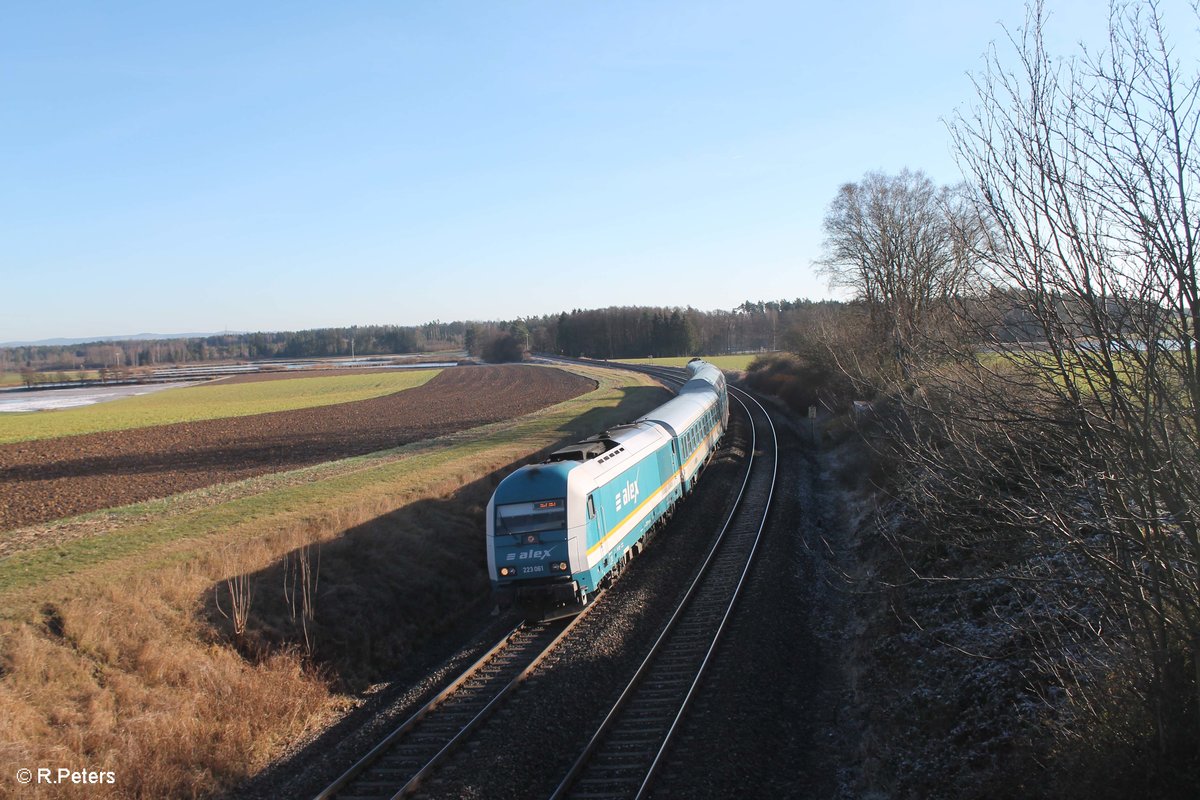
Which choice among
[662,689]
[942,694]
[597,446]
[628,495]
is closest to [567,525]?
[628,495]

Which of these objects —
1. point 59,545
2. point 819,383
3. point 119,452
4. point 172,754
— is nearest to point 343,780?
point 172,754

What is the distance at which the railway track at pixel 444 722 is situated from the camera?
9141 mm

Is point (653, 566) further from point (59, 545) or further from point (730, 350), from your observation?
point (730, 350)

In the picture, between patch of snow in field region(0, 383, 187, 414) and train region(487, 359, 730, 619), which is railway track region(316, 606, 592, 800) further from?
patch of snow in field region(0, 383, 187, 414)

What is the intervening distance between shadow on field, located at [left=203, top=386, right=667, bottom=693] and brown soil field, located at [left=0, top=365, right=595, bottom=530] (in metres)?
9.57

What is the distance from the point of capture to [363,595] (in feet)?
48.7

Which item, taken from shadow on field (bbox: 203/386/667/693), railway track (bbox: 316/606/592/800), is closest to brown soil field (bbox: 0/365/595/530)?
shadow on field (bbox: 203/386/667/693)

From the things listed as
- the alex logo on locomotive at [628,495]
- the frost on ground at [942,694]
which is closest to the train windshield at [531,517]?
the alex logo on locomotive at [628,495]

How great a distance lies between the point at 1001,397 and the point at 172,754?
35.3ft

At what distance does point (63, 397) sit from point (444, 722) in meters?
89.1

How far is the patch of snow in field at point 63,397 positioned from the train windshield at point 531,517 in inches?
2528

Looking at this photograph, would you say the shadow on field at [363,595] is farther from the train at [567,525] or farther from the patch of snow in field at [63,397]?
the patch of snow in field at [63,397]

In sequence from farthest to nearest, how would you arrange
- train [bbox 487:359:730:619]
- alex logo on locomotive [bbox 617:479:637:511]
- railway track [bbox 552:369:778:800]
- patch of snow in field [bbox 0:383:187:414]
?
patch of snow in field [bbox 0:383:187:414], alex logo on locomotive [bbox 617:479:637:511], train [bbox 487:359:730:619], railway track [bbox 552:369:778:800]

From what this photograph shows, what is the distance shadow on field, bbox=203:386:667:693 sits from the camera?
13.0 m
